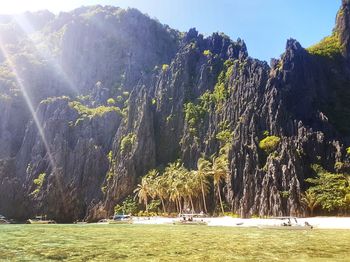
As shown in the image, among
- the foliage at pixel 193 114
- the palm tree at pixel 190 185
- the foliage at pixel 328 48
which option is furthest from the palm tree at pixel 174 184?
the foliage at pixel 328 48

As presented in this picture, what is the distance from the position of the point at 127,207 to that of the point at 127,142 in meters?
27.4

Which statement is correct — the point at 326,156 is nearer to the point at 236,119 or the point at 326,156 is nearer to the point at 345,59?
the point at 236,119

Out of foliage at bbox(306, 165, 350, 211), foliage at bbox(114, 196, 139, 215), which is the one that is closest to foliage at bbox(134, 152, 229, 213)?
foliage at bbox(114, 196, 139, 215)

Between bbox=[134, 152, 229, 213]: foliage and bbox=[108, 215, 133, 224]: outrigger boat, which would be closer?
bbox=[108, 215, 133, 224]: outrigger boat

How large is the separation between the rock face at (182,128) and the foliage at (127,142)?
0.53 metres

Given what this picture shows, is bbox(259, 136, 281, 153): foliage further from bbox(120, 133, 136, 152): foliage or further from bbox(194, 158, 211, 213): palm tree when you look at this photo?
bbox(120, 133, 136, 152): foliage

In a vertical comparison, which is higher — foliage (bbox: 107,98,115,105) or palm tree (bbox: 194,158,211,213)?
foliage (bbox: 107,98,115,105)

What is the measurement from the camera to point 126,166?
466 ft

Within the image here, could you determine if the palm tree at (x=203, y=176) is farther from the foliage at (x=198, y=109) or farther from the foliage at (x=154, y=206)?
the foliage at (x=198, y=109)

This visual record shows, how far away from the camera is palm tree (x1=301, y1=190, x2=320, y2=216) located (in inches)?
3519

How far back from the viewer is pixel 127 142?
15100 centimetres

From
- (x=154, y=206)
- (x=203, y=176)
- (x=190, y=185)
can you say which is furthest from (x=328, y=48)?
(x=154, y=206)

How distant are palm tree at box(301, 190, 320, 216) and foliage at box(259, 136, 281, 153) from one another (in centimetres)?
1886

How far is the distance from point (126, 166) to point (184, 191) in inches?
1275
